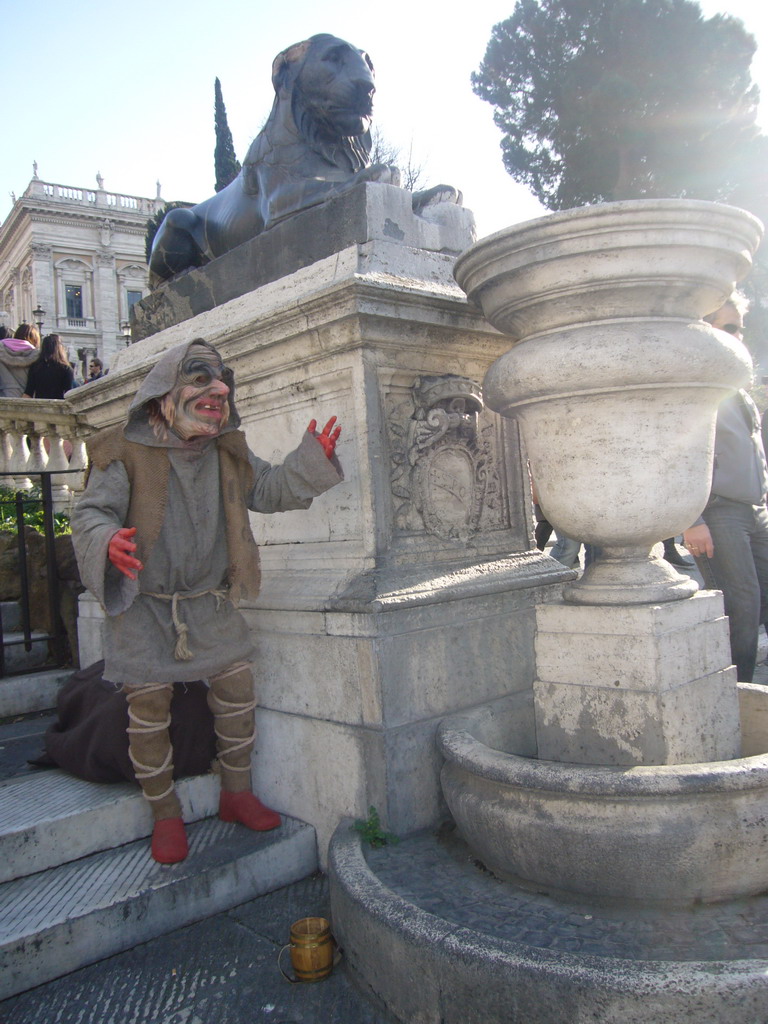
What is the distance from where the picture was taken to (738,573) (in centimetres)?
336

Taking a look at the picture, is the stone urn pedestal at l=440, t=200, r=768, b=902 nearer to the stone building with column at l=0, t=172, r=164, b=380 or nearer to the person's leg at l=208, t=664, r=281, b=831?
the person's leg at l=208, t=664, r=281, b=831

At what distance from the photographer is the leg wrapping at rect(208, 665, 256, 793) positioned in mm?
2715

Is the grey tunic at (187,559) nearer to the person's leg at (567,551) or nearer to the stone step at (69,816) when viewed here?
the stone step at (69,816)

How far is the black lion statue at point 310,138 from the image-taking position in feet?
10.6

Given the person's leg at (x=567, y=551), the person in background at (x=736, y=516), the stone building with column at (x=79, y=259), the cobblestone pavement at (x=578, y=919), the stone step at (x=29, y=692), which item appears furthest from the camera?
the stone building with column at (x=79, y=259)

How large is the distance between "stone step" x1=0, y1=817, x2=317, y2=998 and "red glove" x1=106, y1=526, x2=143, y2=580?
0.91 m

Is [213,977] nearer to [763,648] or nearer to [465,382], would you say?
[465,382]

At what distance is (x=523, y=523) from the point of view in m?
3.21

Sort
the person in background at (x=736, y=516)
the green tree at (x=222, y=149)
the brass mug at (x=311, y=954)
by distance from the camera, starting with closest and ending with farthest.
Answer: the brass mug at (x=311, y=954), the person in background at (x=736, y=516), the green tree at (x=222, y=149)

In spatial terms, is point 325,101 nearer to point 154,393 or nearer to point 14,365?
point 154,393

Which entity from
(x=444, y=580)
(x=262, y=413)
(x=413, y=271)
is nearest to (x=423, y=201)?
(x=413, y=271)

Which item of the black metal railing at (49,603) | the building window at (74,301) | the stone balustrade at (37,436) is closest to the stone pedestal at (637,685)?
the black metal railing at (49,603)

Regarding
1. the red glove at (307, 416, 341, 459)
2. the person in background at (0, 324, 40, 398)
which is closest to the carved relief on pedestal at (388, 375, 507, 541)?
the red glove at (307, 416, 341, 459)

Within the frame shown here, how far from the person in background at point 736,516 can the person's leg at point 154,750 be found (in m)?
2.24
